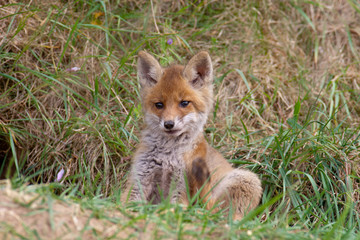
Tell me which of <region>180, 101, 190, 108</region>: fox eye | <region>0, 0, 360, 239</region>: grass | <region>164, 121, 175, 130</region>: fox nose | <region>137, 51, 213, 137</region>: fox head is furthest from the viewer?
<region>0, 0, 360, 239</region>: grass

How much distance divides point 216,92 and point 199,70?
1.68 metres

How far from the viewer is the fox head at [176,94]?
15.5ft

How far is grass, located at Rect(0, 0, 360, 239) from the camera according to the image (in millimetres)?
5227

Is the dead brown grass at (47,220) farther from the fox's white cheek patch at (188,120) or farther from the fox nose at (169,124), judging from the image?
the fox's white cheek patch at (188,120)

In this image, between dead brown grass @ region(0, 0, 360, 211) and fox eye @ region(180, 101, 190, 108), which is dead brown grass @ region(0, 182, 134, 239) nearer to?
fox eye @ region(180, 101, 190, 108)

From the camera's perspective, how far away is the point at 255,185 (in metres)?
4.89

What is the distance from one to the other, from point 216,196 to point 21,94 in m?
2.88

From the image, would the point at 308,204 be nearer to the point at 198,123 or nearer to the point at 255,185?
the point at 255,185

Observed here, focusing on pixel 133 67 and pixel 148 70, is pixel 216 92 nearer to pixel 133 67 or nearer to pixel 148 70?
pixel 133 67

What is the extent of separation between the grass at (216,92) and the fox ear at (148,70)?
0.69 m

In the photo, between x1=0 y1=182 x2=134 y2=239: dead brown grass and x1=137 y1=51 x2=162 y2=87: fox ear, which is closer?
x1=0 y1=182 x2=134 y2=239: dead brown grass

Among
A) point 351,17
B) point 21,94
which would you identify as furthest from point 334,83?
point 21,94

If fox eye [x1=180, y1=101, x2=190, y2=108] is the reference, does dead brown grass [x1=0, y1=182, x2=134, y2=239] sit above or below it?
below

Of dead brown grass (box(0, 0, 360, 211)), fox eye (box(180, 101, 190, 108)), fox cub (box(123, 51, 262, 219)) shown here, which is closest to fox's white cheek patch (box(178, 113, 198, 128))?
fox cub (box(123, 51, 262, 219))
